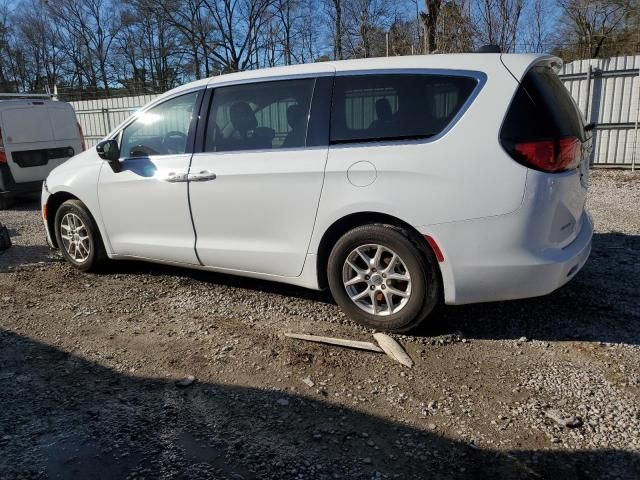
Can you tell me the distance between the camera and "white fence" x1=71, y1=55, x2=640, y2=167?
11.0 metres

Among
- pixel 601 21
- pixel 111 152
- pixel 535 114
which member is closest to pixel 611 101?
pixel 535 114

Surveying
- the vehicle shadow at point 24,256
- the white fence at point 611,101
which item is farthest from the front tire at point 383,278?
the white fence at point 611,101

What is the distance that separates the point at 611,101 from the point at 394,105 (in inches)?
382

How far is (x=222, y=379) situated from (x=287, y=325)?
852 mm

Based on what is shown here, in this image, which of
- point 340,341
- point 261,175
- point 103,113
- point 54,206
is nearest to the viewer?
point 340,341

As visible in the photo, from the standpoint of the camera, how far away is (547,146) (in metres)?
3.23

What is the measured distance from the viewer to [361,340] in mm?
3723

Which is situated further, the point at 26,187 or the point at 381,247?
the point at 26,187

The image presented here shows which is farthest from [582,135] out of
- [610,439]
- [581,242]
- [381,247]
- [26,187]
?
[26,187]

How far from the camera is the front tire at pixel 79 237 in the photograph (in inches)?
204

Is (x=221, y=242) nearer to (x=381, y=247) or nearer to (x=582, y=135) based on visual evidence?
(x=381, y=247)

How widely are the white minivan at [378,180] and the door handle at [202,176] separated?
12mm

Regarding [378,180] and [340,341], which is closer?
[378,180]

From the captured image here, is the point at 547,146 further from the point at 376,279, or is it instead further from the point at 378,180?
the point at 376,279
